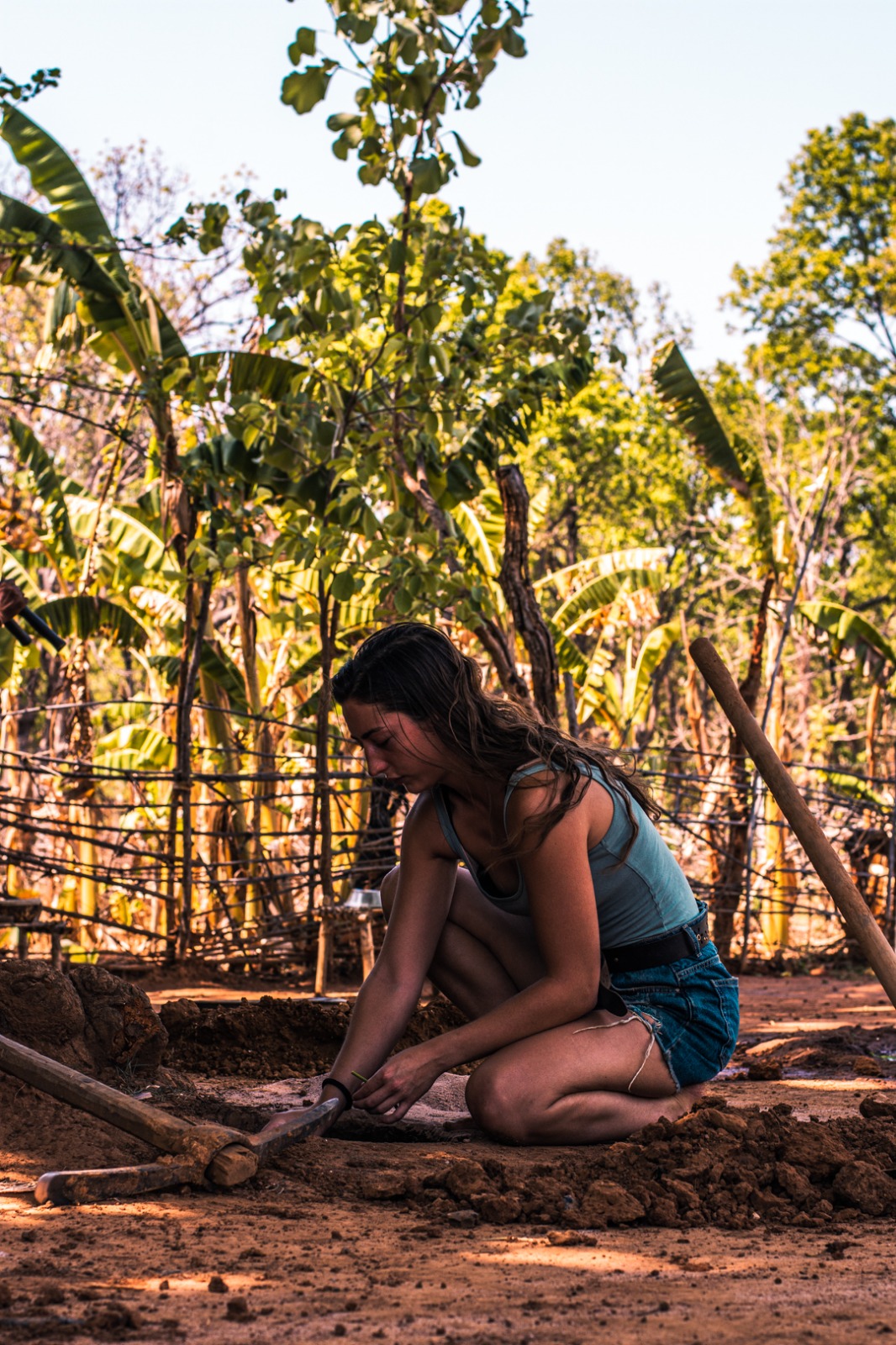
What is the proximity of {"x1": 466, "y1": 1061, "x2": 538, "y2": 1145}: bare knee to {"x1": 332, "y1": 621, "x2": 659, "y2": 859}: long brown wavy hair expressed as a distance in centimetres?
50

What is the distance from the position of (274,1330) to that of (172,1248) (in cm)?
42

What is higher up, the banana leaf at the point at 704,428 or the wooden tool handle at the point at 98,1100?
the banana leaf at the point at 704,428

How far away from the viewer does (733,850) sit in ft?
30.6

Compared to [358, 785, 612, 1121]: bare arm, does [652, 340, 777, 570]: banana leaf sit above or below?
above

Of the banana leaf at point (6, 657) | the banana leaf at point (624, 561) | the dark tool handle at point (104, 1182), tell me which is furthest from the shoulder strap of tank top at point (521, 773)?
the banana leaf at point (624, 561)

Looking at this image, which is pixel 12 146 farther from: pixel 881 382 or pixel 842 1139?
pixel 881 382

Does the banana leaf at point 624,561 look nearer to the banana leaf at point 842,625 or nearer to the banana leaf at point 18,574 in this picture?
the banana leaf at point 842,625

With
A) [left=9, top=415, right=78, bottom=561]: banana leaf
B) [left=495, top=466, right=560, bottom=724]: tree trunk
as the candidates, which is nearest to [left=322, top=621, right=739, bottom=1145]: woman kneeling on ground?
[left=495, top=466, right=560, bottom=724]: tree trunk

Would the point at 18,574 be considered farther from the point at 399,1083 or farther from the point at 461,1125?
the point at 399,1083

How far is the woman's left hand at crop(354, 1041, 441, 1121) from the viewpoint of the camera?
2582 millimetres

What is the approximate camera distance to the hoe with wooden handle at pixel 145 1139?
84.1 inches

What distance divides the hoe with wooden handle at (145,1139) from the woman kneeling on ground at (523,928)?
0.44m

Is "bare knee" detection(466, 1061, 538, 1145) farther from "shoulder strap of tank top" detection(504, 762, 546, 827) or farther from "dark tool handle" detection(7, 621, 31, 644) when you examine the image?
"dark tool handle" detection(7, 621, 31, 644)

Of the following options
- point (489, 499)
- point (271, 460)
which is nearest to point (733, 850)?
point (489, 499)
